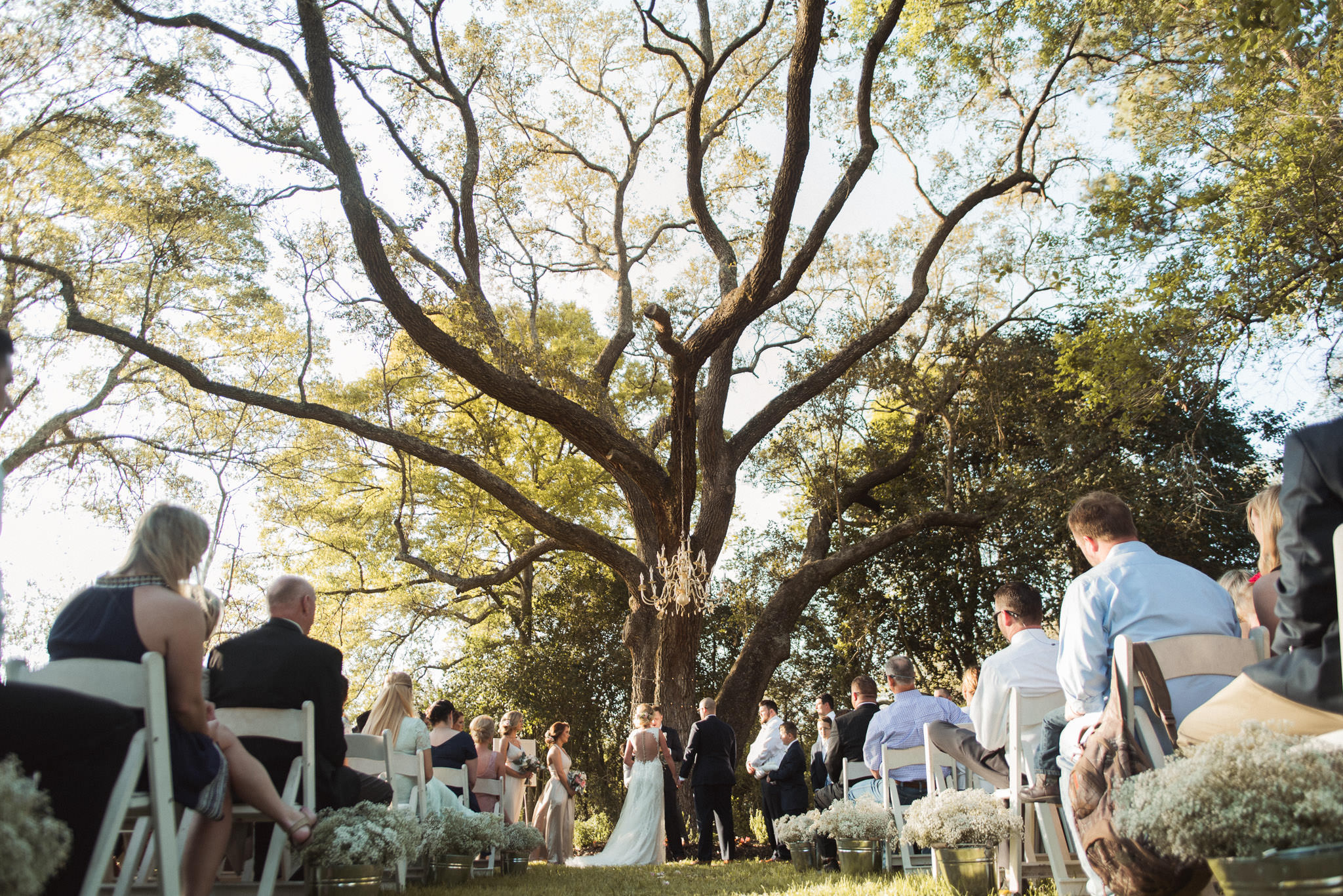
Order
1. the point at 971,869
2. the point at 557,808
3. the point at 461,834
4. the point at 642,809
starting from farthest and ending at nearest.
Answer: the point at 557,808
the point at 642,809
the point at 461,834
the point at 971,869

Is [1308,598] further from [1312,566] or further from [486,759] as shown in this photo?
[486,759]

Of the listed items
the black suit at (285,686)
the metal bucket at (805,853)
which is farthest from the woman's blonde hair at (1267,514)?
the metal bucket at (805,853)

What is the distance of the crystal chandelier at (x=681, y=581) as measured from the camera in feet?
38.0

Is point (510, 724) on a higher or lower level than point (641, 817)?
higher

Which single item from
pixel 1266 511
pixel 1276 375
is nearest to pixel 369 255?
pixel 1266 511

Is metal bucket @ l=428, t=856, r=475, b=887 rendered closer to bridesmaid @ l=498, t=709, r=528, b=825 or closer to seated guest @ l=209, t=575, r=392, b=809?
seated guest @ l=209, t=575, r=392, b=809

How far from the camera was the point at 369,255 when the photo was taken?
412 inches

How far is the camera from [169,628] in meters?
2.94

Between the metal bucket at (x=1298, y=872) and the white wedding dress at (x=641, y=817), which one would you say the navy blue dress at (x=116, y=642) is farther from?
the white wedding dress at (x=641, y=817)

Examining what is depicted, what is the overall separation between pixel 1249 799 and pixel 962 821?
265 centimetres

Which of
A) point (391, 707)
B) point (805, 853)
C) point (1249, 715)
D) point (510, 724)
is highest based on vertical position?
point (510, 724)

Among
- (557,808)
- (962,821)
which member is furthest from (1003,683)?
(557,808)

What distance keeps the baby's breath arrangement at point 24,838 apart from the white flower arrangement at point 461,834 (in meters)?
4.31

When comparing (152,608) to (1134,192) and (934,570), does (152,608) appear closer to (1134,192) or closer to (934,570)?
(1134,192)
